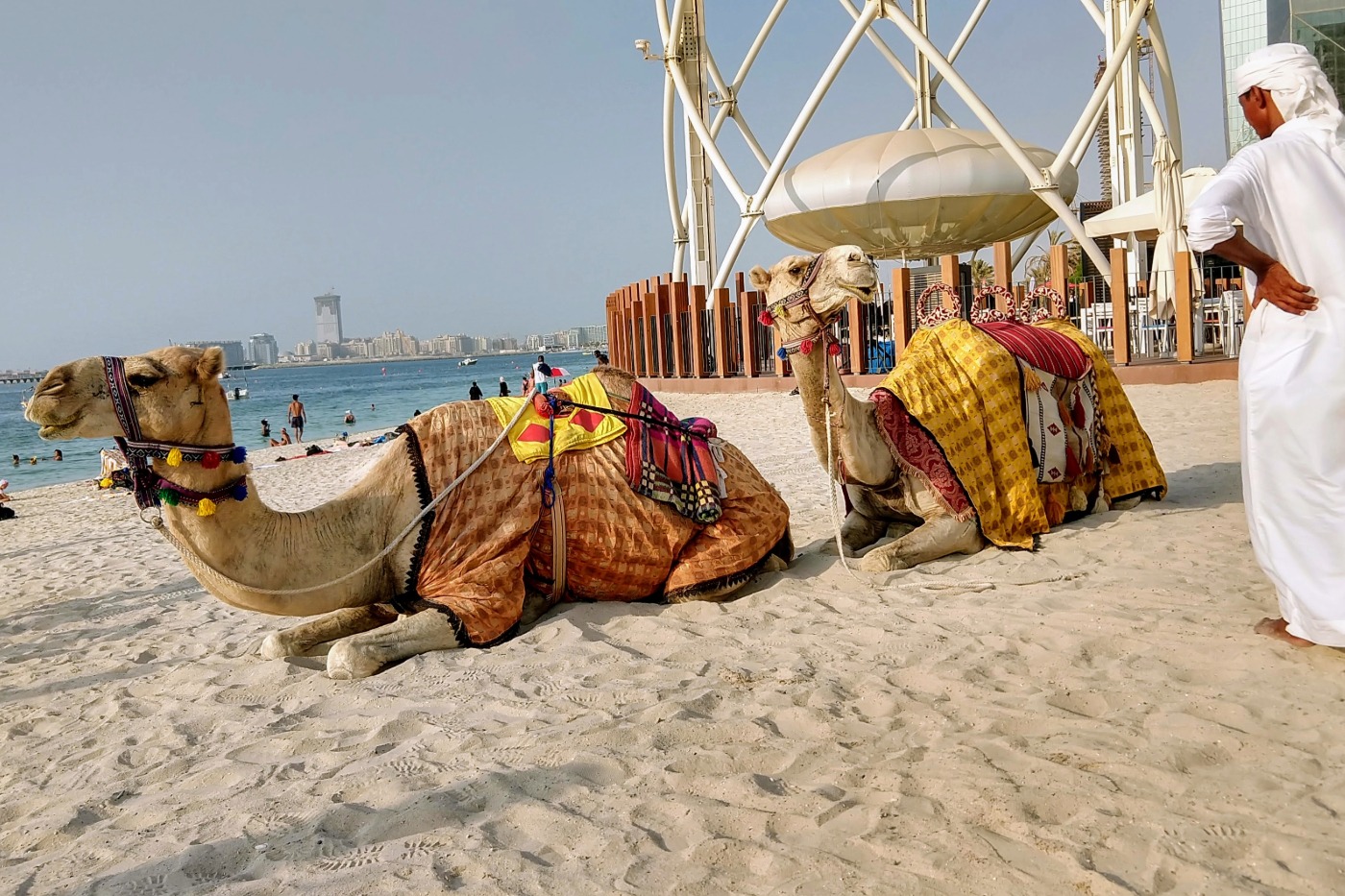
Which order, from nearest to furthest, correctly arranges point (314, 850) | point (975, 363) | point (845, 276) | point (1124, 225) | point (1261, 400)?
point (314, 850)
point (1261, 400)
point (845, 276)
point (975, 363)
point (1124, 225)

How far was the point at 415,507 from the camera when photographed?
169 inches

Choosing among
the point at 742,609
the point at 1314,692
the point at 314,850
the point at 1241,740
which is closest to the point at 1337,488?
the point at 1314,692

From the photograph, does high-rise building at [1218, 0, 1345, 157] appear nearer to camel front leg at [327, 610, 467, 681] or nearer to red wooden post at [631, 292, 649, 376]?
red wooden post at [631, 292, 649, 376]

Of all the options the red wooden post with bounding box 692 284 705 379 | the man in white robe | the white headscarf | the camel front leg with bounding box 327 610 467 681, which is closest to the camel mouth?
the man in white robe

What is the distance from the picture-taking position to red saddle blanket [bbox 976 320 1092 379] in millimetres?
6090

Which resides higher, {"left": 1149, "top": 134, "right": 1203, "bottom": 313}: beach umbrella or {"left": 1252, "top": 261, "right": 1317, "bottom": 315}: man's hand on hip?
{"left": 1149, "top": 134, "right": 1203, "bottom": 313}: beach umbrella

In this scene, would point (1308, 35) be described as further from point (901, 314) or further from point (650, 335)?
point (650, 335)

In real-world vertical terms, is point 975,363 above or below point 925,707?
above

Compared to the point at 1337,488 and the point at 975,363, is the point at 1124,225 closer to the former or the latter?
the point at 975,363

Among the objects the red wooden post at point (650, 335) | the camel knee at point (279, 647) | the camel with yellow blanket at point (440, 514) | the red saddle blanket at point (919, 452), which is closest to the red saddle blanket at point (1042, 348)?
the red saddle blanket at point (919, 452)

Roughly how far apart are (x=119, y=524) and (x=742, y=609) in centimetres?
1051

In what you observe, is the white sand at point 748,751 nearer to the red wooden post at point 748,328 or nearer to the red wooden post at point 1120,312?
the red wooden post at point 1120,312

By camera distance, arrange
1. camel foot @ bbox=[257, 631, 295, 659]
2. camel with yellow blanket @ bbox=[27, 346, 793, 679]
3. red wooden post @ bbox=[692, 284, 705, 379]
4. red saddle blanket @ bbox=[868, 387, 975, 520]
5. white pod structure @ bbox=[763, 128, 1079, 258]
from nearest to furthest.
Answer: camel with yellow blanket @ bbox=[27, 346, 793, 679]
camel foot @ bbox=[257, 631, 295, 659]
red saddle blanket @ bbox=[868, 387, 975, 520]
white pod structure @ bbox=[763, 128, 1079, 258]
red wooden post @ bbox=[692, 284, 705, 379]

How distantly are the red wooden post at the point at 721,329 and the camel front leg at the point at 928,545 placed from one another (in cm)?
1491
